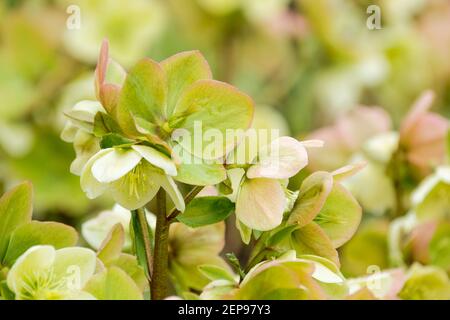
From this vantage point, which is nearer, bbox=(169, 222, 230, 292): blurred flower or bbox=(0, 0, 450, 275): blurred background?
bbox=(169, 222, 230, 292): blurred flower

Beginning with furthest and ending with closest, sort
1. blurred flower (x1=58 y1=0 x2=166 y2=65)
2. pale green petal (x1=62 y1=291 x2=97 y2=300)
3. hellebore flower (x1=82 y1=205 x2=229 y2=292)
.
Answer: blurred flower (x1=58 y1=0 x2=166 y2=65), hellebore flower (x1=82 y1=205 x2=229 y2=292), pale green petal (x1=62 y1=291 x2=97 y2=300)

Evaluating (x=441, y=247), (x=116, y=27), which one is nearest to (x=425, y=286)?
(x=441, y=247)

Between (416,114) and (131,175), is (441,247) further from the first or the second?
(131,175)

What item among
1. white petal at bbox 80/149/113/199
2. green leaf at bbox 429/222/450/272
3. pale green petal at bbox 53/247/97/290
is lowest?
green leaf at bbox 429/222/450/272

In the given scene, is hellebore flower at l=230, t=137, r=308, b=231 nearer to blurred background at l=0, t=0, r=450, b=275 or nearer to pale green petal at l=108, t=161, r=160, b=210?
pale green petal at l=108, t=161, r=160, b=210

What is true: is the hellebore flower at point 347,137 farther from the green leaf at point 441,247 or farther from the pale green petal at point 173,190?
the pale green petal at point 173,190

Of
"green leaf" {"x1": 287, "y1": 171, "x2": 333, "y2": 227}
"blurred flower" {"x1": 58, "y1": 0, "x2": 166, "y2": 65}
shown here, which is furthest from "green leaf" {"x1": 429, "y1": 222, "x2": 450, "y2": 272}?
"blurred flower" {"x1": 58, "y1": 0, "x2": 166, "y2": 65}
